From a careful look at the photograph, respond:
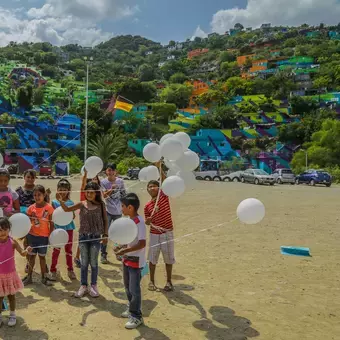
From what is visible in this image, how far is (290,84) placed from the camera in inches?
2785

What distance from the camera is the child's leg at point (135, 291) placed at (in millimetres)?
3908

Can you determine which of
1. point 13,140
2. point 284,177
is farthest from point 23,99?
point 284,177

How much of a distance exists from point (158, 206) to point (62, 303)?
5.16ft

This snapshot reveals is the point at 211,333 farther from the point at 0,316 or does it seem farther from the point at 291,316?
the point at 0,316

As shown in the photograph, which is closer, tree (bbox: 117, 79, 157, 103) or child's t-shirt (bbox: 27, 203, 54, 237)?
child's t-shirt (bbox: 27, 203, 54, 237)

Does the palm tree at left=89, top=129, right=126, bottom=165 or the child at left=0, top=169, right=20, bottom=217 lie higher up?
the palm tree at left=89, top=129, right=126, bottom=165

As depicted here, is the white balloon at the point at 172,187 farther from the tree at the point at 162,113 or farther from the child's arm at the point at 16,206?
the tree at the point at 162,113

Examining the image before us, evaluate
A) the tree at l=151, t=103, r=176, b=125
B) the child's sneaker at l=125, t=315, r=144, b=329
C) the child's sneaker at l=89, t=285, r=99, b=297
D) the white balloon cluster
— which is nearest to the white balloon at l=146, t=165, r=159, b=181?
the white balloon cluster

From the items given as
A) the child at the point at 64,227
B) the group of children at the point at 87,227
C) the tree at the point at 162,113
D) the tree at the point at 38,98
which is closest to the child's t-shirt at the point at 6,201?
the group of children at the point at 87,227

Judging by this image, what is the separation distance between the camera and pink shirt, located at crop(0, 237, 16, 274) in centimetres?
386

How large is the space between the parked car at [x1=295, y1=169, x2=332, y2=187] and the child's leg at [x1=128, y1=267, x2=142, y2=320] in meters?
25.7

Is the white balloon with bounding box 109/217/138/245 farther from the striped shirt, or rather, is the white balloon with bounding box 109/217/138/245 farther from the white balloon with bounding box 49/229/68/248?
the white balloon with bounding box 49/229/68/248

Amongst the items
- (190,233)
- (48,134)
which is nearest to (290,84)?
(48,134)

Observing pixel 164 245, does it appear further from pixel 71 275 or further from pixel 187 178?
pixel 71 275
